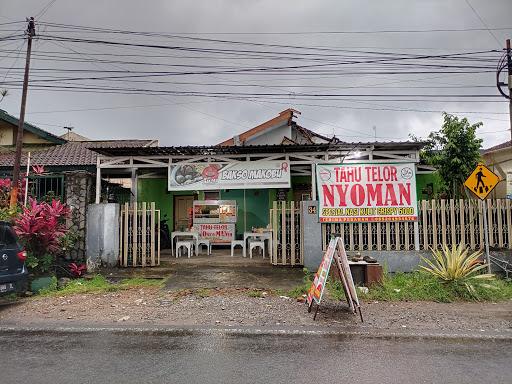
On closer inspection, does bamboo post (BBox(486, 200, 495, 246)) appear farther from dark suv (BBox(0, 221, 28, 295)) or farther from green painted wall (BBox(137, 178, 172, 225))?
green painted wall (BBox(137, 178, 172, 225))

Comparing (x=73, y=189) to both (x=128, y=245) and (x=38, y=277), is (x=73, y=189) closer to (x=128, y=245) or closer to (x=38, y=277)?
(x=128, y=245)

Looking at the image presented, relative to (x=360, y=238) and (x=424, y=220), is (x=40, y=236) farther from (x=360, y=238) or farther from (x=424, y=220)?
(x=424, y=220)

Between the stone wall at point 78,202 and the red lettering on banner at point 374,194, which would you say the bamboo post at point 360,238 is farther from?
the stone wall at point 78,202

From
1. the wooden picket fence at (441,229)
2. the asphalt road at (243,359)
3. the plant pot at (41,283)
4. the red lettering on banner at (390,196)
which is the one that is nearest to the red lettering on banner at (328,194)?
the wooden picket fence at (441,229)

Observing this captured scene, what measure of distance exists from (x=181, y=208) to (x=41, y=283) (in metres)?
8.84

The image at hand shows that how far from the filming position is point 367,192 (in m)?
10.4

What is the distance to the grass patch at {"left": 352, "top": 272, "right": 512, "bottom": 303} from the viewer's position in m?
7.71

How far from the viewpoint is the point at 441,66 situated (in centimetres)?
1200

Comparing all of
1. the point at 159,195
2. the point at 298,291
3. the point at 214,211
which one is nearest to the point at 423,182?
the point at 214,211

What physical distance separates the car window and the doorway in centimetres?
961

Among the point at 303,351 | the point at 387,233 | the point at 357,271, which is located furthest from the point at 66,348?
the point at 387,233

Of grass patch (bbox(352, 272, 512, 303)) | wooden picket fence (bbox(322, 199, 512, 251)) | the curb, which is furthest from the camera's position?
wooden picket fence (bbox(322, 199, 512, 251))

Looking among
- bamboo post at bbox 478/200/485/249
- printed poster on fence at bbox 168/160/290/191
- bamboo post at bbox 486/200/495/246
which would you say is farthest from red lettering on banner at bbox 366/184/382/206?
bamboo post at bbox 486/200/495/246

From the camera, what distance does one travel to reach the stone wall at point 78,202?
1065 centimetres
